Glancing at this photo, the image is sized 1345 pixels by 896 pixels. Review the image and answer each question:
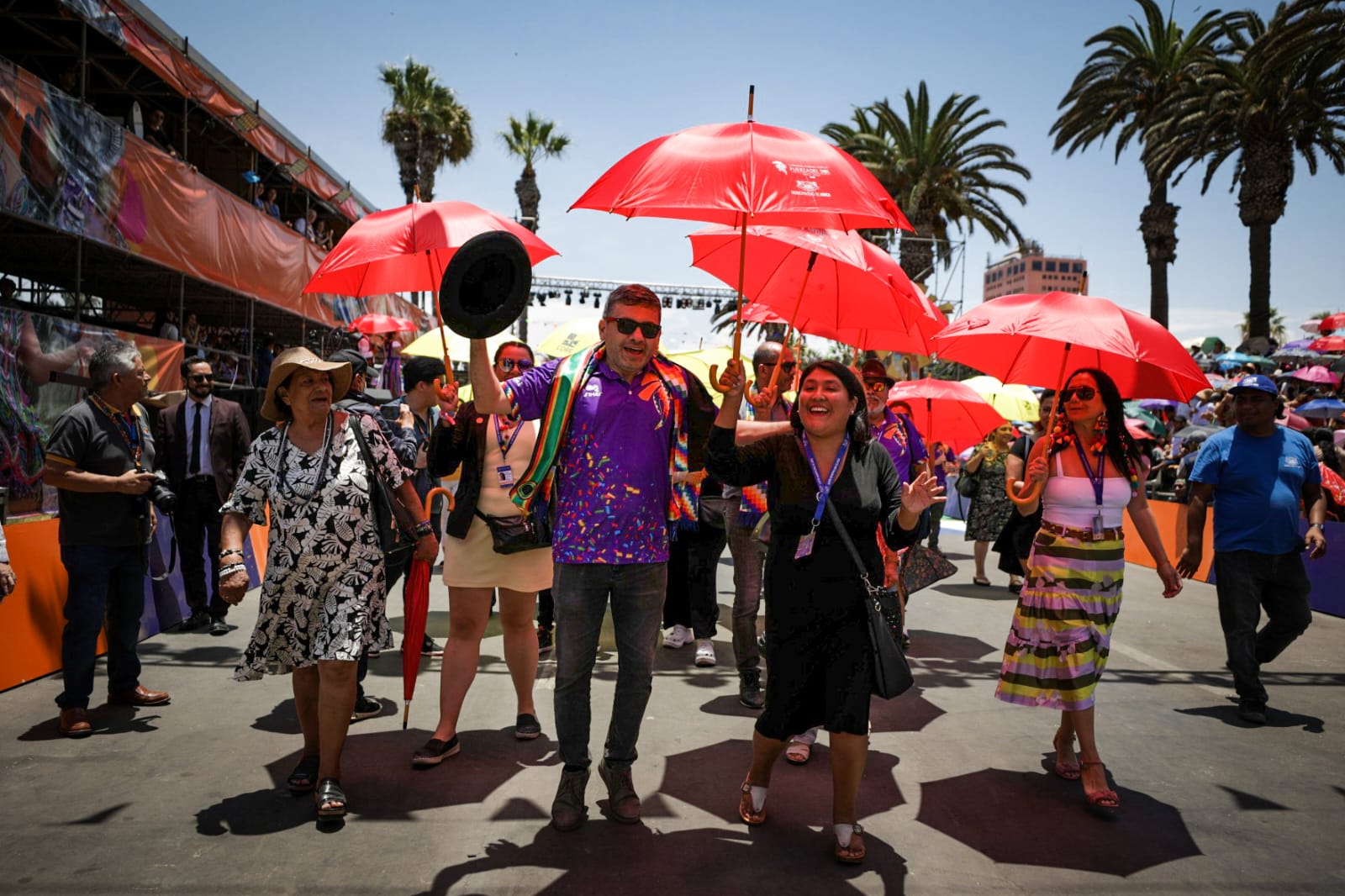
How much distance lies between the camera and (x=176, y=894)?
3305 mm

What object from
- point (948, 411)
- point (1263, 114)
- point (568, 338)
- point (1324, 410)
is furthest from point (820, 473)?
point (1263, 114)

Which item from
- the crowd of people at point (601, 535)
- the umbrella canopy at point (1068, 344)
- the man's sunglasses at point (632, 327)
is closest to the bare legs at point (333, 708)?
the crowd of people at point (601, 535)

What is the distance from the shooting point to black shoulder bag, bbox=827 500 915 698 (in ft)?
12.2

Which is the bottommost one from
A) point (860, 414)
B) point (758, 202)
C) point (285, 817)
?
point (285, 817)

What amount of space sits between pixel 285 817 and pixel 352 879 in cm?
73

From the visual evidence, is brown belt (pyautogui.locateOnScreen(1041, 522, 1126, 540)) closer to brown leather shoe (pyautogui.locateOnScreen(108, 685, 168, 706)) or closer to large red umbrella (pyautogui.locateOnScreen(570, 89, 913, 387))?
large red umbrella (pyautogui.locateOnScreen(570, 89, 913, 387))

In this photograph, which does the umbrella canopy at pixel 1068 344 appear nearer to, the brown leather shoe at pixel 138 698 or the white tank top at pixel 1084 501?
the white tank top at pixel 1084 501

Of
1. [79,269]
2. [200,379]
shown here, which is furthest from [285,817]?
[79,269]

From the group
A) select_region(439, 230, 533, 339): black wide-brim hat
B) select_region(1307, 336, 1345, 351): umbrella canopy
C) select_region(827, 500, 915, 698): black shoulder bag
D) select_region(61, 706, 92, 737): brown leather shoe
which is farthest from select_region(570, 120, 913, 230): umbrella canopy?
select_region(1307, 336, 1345, 351): umbrella canopy

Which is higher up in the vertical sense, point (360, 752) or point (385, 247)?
point (385, 247)

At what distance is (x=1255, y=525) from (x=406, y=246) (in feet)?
17.6

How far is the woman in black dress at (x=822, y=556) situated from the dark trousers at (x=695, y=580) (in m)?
3.12

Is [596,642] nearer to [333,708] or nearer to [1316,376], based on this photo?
[333,708]

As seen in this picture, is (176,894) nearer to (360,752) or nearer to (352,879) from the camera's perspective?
(352,879)
